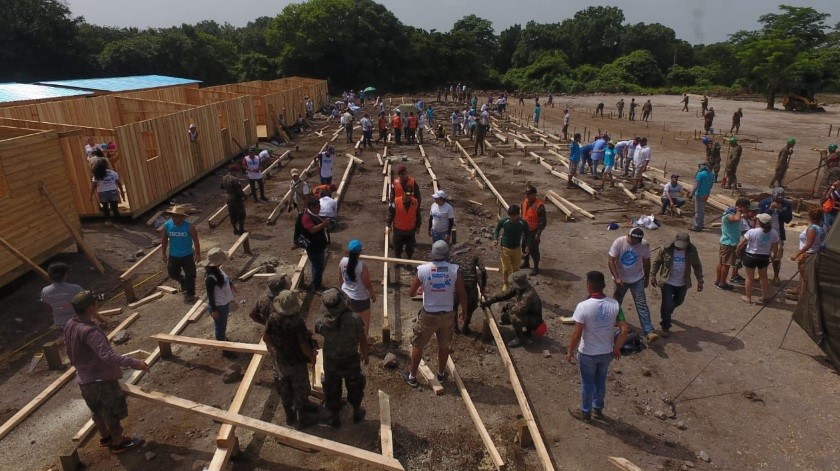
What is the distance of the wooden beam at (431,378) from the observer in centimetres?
649

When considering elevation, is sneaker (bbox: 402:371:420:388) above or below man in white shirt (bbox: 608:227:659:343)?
below

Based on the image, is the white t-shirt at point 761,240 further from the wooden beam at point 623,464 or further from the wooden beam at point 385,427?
the wooden beam at point 385,427

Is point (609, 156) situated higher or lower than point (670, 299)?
higher

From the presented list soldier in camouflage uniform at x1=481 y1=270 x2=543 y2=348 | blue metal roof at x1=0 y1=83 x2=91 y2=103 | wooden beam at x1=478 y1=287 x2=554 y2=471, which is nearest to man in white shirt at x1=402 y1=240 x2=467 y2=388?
wooden beam at x1=478 y1=287 x2=554 y2=471

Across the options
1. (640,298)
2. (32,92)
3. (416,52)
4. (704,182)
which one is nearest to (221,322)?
(640,298)

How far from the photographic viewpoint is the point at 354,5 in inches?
2135

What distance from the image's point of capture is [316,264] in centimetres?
911

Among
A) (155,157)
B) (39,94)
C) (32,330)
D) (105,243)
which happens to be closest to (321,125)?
(39,94)

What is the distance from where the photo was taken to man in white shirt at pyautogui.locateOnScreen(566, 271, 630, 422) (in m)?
5.45

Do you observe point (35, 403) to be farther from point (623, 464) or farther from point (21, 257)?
point (623, 464)

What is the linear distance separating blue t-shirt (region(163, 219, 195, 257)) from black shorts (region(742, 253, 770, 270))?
9.71m

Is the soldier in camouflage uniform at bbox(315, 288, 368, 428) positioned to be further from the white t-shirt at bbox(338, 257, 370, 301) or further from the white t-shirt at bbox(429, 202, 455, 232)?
the white t-shirt at bbox(429, 202, 455, 232)

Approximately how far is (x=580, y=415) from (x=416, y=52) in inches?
2233

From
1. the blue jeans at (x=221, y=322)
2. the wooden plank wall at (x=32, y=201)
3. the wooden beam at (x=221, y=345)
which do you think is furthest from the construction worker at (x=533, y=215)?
the wooden plank wall at (x=32, y=201)
